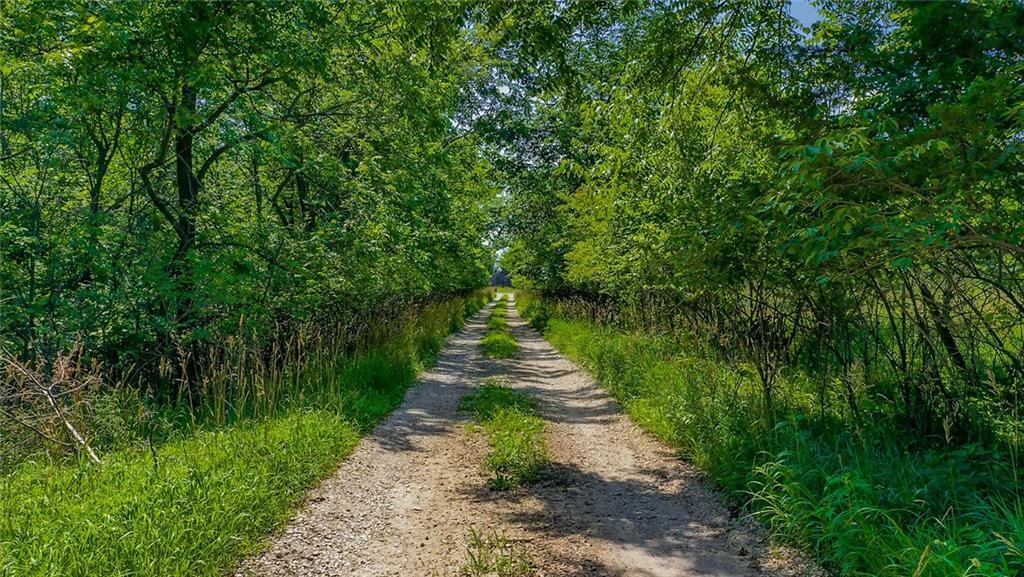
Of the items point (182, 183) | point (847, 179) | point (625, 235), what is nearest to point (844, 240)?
point (847, 179)

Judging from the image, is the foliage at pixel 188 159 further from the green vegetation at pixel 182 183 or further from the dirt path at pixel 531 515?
the dirt path at pixel 531 515

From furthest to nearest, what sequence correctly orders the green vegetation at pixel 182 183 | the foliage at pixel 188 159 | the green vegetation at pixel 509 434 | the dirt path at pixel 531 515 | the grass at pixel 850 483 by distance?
the foliage at pixel 188 159 < the green vegetation at pixel 509 434 < the green vegetation at pixel 182 183 < the dirt path at pixel 531 515 < the grass at pixel 850 483

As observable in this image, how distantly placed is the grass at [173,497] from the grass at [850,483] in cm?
399

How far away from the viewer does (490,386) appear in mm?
9969

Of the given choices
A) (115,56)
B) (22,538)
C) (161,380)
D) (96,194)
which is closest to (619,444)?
(22,538)

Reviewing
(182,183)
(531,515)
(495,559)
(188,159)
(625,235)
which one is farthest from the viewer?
(625,235)

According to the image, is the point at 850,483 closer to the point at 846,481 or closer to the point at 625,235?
the point at 846,481

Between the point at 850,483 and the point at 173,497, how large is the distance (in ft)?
16.0

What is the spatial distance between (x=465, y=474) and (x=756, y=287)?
3979 millimetres

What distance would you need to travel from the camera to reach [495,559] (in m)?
3.80

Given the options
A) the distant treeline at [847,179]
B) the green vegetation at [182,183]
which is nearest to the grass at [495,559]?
the distant treeline at [847,179]

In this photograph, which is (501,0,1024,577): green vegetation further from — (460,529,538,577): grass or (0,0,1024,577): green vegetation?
(460,529,538,577): grass

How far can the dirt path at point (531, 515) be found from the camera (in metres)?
3.82

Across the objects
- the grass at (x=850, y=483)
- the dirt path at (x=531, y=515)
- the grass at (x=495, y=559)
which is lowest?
the dirt path at (x=531, y=515)
